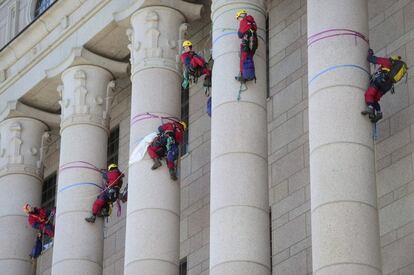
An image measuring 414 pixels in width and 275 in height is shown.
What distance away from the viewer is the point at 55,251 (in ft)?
134

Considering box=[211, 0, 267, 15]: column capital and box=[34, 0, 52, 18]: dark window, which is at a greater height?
box=[34, 0, 52, 18]: dark window

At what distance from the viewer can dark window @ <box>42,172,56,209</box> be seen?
156 ft

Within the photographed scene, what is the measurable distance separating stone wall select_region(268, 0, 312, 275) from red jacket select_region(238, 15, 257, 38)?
2423 mm

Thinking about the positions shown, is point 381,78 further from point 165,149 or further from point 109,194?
point 109,194

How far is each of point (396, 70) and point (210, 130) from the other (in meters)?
7.73

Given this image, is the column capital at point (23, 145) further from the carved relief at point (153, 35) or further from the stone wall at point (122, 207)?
the carved relief at point (153, 35)

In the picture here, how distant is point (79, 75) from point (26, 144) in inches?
142

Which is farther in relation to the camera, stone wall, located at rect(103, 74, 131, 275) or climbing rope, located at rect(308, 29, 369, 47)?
stone wall, located at rect(103, 74, 131, 275)

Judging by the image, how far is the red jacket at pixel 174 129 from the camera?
1527 inches

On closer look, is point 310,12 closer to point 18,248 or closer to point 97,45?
point 97,45

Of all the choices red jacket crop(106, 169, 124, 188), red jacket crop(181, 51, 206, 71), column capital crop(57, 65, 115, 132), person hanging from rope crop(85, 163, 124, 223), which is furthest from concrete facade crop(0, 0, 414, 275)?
red jacket crop(106, 169, 124, 188)

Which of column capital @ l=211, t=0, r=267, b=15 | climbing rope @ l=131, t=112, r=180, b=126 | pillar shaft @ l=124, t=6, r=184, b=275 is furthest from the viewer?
climbing rope @ l=131, t=112, r=180, b=126

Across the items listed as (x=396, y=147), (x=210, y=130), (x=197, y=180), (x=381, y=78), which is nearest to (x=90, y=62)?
(x=210, y=130)

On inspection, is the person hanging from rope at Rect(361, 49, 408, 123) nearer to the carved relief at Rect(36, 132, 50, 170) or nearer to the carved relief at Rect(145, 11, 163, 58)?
the carved relief at Rect(145, 11, 163, 58)
